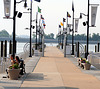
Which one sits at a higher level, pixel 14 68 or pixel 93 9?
pixel 93 9

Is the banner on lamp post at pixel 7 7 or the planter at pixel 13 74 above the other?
the banner on lamp post at pixel 7 7

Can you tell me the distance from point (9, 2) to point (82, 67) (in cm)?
811

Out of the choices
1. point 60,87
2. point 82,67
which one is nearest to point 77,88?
point 60,87

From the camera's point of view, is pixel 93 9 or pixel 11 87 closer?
pixel 11 87

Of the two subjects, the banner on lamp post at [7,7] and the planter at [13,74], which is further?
the banner on lamp post at [7,7]

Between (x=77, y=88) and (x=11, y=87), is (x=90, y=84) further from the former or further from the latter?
(x=11, y=87)

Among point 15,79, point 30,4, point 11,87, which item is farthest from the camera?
point 30,4

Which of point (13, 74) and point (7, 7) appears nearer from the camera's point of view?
point (13, 74)

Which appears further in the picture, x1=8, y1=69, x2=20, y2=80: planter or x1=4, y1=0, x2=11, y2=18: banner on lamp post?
x1=4, y1=0, x2=11, y2=18: banner on lamp post

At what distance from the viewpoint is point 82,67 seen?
78.9 ft

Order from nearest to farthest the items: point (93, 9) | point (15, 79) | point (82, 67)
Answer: point (15, 79)
point (82, 67)
point (93, 9)

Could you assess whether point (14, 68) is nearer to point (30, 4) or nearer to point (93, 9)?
point (93, 9)

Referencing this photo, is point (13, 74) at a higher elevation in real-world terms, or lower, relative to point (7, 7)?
lower

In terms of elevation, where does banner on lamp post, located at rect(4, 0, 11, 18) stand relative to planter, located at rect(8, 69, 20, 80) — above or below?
above
